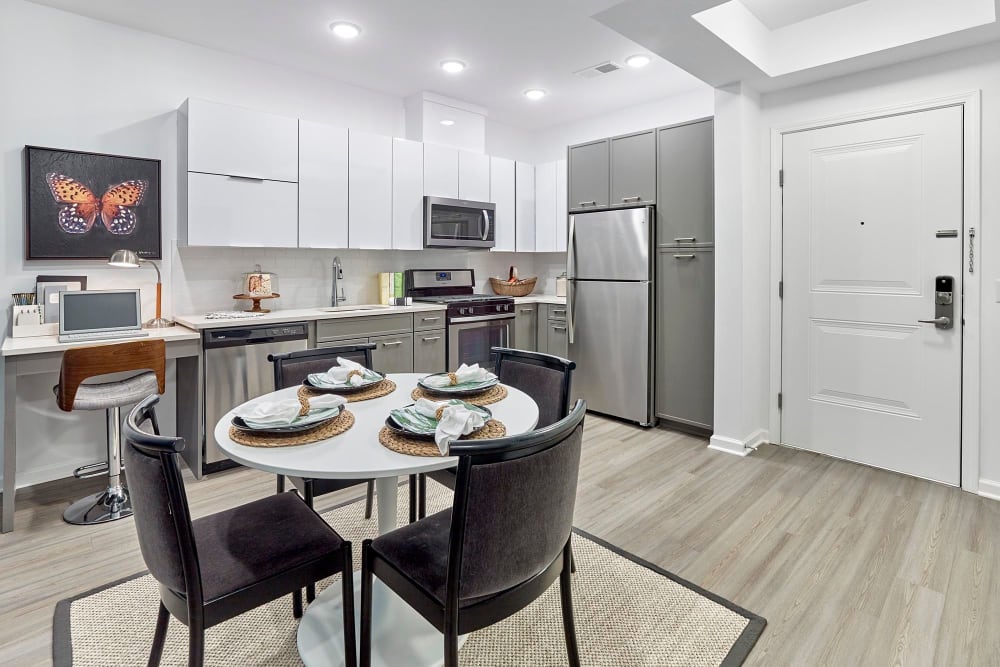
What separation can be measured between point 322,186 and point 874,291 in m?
3.57

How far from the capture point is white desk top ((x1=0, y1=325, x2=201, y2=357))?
2485mm

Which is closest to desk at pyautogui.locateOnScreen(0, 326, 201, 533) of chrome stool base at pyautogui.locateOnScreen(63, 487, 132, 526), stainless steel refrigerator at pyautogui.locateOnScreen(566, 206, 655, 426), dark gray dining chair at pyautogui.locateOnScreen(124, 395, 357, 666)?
chrome stool base at pyautogui.locateOnScreen(63, 487, 132, 526)

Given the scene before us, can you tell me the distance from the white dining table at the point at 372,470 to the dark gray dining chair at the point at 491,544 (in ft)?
0.69

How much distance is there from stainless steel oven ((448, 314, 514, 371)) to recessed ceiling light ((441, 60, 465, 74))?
181 centimetres

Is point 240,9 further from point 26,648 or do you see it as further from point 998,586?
point 998,586

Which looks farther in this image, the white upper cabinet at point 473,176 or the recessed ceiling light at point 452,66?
the white upper cabinet at point 473,176

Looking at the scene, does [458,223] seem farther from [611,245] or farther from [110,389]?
[110,389]

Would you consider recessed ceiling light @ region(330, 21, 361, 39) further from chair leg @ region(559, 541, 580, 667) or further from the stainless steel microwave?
chair leg @ region(559, 541, 580, 667)

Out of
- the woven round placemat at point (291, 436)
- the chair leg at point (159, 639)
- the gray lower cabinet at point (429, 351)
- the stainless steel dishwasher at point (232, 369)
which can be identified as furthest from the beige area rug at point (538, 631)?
the gray lower cabinet at point (429, 351)

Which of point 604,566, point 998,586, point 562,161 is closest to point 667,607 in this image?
point 604,566

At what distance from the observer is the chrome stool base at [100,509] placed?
2.63 meters

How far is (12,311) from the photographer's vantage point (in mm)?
2840

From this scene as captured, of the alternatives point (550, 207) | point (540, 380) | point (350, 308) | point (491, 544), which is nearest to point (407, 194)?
point (350, 308)

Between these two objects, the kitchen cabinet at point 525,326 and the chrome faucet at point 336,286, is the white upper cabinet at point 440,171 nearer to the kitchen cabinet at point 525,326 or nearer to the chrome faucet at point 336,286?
the chrome faucet at point 336,286
